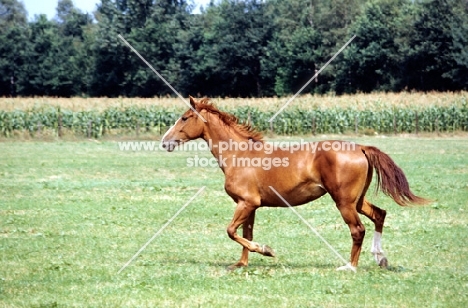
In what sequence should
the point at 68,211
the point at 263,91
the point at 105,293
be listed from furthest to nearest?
1. the point at 263,91
2. the point at 68,211
3. the point at 105,293

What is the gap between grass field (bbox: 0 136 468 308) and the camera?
8.21 metres

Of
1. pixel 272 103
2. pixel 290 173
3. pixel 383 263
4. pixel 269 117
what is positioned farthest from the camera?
pixel 272 103

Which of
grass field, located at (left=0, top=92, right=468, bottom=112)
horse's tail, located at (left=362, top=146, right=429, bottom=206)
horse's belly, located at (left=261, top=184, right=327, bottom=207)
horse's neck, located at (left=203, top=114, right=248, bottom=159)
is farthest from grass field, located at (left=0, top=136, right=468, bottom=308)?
grass field, located at (left=0, top=92, right=468, bottom=112)

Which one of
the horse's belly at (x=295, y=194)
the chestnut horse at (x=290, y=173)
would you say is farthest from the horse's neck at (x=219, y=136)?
the horse's belly at (x=295, y=194)

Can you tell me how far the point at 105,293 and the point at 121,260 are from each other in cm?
230

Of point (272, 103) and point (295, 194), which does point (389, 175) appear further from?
point (272, 103)

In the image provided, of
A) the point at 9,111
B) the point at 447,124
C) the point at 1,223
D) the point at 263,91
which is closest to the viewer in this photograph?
the point at 1,223

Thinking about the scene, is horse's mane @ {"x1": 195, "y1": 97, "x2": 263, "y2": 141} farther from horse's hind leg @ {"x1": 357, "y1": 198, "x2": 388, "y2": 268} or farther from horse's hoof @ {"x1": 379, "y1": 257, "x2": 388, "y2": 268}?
horse's hoof @ {"x1": 379, "y1": 257, "x2": 388, "y2": 268}

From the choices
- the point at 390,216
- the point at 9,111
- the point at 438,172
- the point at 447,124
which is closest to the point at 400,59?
the point at 447,124

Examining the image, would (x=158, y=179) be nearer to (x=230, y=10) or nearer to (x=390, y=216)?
(x=390, y=216)

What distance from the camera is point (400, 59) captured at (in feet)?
227

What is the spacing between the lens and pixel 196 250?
11594 mm

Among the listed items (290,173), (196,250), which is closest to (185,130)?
(290,173)

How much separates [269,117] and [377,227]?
34230 millimetres
